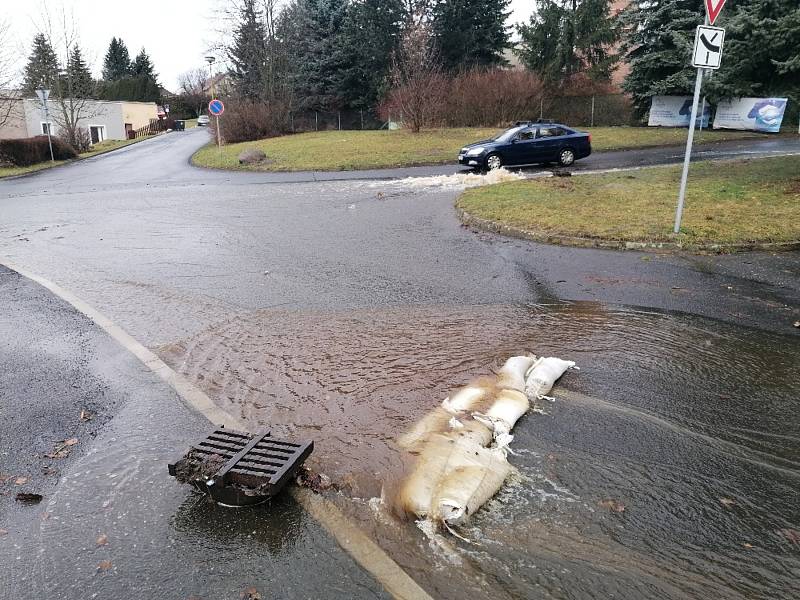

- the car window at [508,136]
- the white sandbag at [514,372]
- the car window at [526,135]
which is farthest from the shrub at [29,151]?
the white sandbag at [514,372]

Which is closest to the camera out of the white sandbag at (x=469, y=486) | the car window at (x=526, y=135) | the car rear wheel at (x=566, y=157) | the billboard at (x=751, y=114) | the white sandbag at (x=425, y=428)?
the white sandbag at (x=469, y=486)

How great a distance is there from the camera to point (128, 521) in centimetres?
348

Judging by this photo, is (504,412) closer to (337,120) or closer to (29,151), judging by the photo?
(29,151)

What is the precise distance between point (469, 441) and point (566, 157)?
1895 centimetres

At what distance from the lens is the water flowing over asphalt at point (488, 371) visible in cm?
319

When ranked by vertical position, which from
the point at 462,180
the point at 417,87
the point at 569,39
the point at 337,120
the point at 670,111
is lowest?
the point at 462,180

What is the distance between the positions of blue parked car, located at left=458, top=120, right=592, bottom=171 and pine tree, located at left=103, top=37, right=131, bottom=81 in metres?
88.4

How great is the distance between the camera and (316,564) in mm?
3131

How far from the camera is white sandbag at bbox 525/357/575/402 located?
4.92 meters

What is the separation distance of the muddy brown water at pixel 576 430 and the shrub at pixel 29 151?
30.3 m

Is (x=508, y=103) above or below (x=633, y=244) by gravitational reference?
above

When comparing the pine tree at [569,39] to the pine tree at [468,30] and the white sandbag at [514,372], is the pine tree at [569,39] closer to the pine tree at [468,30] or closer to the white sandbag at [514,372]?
the pine tree at [468,30]

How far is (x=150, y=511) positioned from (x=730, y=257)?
28.3 feet

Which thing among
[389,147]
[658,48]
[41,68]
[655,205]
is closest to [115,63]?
[41,68]
